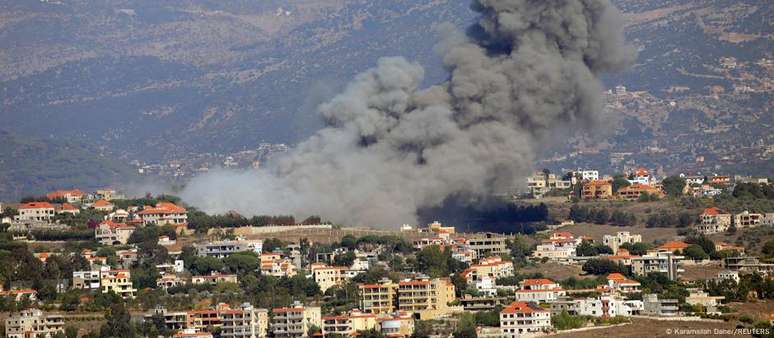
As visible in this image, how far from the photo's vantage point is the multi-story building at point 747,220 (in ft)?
316

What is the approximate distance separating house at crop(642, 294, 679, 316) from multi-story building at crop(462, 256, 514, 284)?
6.60 metres

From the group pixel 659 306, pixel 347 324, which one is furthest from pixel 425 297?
pixel 659 306

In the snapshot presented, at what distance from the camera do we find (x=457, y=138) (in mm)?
90562

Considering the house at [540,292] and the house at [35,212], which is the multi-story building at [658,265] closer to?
the house at [540,292]

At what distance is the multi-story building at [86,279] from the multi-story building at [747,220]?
27.1 meters

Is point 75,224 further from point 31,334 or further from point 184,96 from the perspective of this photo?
point 184,96

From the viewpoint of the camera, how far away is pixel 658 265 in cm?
8381

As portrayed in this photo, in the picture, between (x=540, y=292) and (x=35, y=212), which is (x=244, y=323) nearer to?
(x=540, y=292)

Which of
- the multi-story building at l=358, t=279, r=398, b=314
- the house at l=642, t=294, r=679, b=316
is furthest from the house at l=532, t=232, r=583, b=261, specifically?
the house at l=642, t=294, r=679, b=316

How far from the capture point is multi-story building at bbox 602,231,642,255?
91206 mm

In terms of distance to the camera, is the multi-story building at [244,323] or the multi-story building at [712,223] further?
the multi-story building at [712,223]

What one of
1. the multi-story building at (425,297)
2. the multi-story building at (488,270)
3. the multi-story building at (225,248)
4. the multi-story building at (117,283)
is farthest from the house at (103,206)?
the multi-story building at (425,297)

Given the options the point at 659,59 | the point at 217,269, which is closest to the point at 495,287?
the point at 217,269

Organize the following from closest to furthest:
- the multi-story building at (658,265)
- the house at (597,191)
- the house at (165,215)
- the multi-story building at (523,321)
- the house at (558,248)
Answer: the multi-story building at (523,321) → the multi-story building at (658,265) → the house at (558,248) → the house at (165,215) → the house at (597,191)
